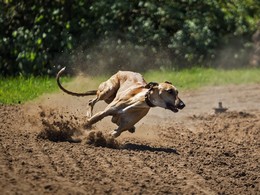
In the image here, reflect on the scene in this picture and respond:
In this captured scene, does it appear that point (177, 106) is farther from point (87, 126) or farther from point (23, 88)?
point (23, 88)

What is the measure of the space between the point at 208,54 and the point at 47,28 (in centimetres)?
364

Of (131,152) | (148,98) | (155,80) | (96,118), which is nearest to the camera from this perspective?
(131,152)

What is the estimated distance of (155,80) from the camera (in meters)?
16.1

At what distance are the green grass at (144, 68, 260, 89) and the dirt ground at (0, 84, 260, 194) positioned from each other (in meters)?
1.83

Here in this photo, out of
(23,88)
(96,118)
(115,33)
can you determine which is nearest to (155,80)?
(115,33)

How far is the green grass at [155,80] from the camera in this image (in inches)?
567

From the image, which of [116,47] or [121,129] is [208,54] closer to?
[116,47]

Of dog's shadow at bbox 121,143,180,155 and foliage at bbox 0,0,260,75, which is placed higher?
foliage at bbox 0,0,260,75

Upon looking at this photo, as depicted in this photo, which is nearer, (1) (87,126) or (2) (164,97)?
(2) (164,97)

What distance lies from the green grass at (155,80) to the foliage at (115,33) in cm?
60

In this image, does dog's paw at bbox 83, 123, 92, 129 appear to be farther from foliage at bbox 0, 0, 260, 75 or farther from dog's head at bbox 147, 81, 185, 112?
foliage at bbox 0, 0, 260, 75

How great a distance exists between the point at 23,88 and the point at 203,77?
394 centimetres

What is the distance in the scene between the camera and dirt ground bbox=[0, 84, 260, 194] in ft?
25.8

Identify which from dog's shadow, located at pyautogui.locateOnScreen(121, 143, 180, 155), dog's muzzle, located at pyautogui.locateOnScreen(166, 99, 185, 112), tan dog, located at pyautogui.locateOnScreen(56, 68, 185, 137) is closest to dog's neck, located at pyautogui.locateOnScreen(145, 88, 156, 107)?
tan dog, located at pyautogui.locateOnScreen(56, 68, 185, 137)
